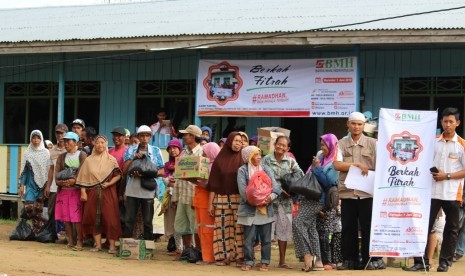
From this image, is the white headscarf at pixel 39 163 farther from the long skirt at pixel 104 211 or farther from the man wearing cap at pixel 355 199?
the man wearing cap at pixel 355 199

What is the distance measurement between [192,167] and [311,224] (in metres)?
1.72

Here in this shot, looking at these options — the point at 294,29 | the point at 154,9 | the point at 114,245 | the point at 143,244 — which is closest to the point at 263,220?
the point at 143,244

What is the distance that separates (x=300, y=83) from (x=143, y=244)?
489cm

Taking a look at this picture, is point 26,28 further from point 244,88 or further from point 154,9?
point 244,88

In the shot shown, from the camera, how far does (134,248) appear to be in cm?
1245

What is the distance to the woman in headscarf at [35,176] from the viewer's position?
46.7 feet

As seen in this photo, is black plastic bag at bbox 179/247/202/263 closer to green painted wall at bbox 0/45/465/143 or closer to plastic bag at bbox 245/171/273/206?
plastic bag at bbox 245/171/273/206

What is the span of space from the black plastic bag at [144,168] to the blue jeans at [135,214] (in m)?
0.38

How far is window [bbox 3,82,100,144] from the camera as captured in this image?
1909cm

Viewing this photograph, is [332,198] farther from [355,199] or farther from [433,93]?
[433,93]

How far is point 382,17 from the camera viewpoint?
15.4 m

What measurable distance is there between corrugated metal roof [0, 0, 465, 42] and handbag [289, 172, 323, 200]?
4.25 metres

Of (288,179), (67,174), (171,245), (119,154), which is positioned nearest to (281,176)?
(288,179)

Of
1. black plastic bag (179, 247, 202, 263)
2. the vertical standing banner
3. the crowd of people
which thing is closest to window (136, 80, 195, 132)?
the crowd of people
